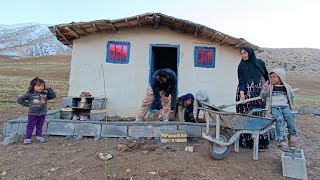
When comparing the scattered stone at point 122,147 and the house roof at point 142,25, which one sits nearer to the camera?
the scattered stone at point 122,147

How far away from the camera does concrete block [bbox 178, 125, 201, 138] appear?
6.56 m

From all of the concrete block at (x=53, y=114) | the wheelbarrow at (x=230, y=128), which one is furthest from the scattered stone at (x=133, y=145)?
the concrete block at (x=53, y=114)

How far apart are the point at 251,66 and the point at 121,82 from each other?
12.9ft

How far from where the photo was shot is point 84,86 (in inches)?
338

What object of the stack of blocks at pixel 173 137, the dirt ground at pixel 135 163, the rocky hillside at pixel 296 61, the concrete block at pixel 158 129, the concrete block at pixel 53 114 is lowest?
the dirt ground at pixel 135 163

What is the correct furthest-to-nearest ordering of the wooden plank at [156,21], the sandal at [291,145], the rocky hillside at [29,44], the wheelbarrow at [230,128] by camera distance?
1. the rocky hillside at [29,44]
2. the wooden plank at [156,21]
3. the sandal at [291,145]
4. the wheelbarrow at [230,128]

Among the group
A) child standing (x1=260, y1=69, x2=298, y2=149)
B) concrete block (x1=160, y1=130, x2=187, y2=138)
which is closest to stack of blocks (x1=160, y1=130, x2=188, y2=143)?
concrete block (x1=160, y1=130, x2=187, y2=138)

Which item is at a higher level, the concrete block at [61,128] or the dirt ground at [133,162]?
the concrete block at [61,128]

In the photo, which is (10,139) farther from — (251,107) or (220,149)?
(251,107)

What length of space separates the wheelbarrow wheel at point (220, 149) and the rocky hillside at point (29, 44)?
220 feet

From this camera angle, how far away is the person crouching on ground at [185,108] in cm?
755

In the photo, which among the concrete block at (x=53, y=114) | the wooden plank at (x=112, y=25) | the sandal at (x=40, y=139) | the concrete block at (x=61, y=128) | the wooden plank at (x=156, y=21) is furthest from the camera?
the wooden plank at (x=112, y=25)

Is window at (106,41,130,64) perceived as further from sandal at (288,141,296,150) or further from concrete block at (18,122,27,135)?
sandal at (288,141,296,150)

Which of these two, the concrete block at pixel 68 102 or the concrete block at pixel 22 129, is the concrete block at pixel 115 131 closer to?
the concrete block at pixel 22 129
